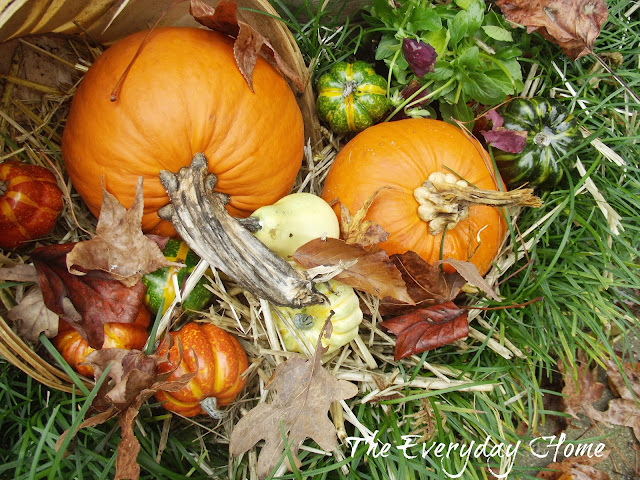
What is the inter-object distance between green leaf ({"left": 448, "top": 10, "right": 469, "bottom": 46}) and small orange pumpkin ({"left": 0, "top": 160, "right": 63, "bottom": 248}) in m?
1.88

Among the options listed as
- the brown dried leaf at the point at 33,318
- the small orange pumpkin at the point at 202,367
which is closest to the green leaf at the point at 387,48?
the small orange pumpkin at the point at 202,367

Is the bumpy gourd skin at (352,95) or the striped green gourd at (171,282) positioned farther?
the bumpy gourd skin at (352,95)

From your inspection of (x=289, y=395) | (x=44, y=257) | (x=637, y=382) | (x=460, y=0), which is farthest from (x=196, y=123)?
(x=637, y=382)

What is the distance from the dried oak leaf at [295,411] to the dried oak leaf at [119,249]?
1.94ft

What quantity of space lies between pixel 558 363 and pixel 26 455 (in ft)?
8.14

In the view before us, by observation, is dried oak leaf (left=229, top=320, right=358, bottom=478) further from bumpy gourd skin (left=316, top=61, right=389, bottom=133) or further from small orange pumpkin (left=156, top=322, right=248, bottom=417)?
bumpy gourd skin (left=316, top=61, right=389, bottom=133)

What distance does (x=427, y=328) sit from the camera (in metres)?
2.20

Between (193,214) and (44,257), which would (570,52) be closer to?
(193,214)

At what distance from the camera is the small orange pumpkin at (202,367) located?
1.89m

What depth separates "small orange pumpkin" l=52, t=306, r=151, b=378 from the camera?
1.92 m

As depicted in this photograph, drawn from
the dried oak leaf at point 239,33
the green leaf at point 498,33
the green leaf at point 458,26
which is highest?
the dried oak leaf at point 239,33

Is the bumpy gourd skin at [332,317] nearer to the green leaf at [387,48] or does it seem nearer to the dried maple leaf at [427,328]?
the dried maple leaf at [427,328]

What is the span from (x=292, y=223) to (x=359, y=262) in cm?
31

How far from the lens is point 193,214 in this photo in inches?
73.4
